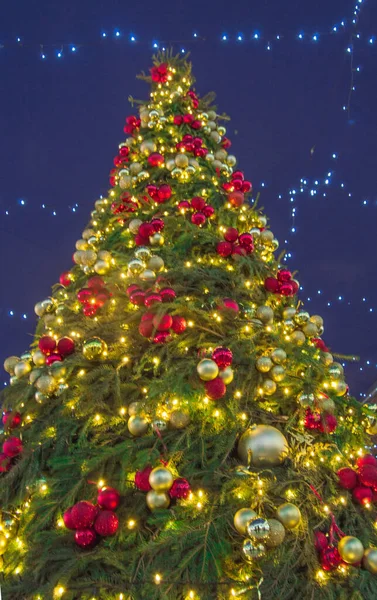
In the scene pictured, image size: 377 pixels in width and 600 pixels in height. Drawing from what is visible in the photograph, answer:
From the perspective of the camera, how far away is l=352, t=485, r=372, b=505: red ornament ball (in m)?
0.89

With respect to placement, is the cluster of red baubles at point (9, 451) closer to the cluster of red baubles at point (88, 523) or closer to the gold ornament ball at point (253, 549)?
the cluster of red baubles at point (88, 523)

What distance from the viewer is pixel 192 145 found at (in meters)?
1.78

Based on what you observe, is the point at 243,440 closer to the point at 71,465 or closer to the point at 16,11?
the point at 71,465

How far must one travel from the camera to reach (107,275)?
136cm

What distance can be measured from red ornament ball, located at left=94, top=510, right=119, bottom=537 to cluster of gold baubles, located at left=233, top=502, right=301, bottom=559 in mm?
231

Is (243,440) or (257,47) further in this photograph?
(257,47)

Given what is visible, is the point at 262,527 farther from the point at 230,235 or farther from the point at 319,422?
the point at 230,235

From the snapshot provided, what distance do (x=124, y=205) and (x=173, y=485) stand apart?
1196 mm

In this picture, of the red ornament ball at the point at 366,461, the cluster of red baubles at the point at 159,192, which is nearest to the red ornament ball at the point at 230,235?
the cluster of red baubles at the point at 159,192

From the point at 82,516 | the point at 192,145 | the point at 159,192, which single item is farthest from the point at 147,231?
the point at 82,516

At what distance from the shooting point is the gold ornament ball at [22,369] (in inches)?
47.9

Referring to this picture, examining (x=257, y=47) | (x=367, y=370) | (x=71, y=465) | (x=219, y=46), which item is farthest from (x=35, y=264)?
(x=367, y=370)

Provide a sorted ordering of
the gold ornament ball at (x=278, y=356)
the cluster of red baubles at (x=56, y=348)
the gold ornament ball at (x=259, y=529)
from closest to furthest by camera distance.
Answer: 1. the gold ornament ball at (x=259, y=529)
2. the gold ornament ball at (x=278, y=356)
3. the cluster of red baubles at (x=56, y=348)

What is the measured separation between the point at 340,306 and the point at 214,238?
10.8 ft
